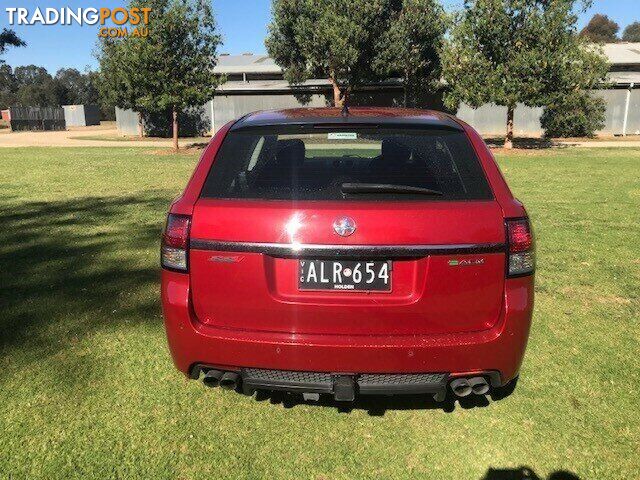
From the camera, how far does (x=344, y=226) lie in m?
2.34

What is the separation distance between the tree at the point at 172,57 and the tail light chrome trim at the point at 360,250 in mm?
19379

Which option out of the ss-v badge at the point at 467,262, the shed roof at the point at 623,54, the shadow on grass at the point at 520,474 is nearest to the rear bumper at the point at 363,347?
the ss-v badge at the point at 467,262

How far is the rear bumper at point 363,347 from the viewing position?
7.94ft

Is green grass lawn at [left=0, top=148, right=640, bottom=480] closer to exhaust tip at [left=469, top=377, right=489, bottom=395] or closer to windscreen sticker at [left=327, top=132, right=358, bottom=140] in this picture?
exhaust tip at [left=469, top=377, right=489, bottom=395]

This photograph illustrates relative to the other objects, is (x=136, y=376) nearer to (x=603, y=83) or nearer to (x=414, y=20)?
(x=603, y=83)

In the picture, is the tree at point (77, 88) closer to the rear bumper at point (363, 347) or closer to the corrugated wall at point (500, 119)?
the corrugated wall at point (500, 119)

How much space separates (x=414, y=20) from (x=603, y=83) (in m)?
10.2

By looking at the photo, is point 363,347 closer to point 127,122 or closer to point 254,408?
point 254,408

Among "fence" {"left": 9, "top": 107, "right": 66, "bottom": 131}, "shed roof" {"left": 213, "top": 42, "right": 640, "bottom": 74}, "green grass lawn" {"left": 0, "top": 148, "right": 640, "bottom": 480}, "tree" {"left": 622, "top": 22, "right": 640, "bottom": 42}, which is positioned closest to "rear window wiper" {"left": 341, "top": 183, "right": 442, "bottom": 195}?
"green grass lawn" {"left": 0, "top": 148, "right": 640, "bottom": 480}

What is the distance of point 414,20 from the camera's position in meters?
28.3

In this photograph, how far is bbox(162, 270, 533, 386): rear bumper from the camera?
2.42 metres

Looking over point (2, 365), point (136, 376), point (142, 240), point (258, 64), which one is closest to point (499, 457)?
point (136, 376)

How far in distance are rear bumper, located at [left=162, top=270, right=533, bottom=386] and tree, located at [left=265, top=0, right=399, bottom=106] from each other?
80.3 feet

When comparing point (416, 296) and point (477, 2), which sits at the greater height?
point (477, 2)
